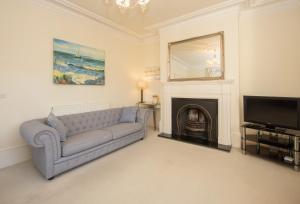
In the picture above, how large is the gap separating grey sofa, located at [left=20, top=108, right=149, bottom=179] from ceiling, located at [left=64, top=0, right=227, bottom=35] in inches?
90.6

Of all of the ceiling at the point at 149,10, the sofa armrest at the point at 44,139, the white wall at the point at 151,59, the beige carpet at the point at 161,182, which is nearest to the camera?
the beige carpet at the point at 161,182

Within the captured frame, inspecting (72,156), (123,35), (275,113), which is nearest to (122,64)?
(123,35)

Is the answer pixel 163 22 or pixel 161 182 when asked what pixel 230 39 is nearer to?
pixel 163 22

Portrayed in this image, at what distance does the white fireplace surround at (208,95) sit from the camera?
3.56 metres

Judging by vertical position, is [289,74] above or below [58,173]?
above

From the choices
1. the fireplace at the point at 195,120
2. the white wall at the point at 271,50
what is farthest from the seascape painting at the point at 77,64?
the white wall at the point at 271,50

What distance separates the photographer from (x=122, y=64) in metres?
4.84

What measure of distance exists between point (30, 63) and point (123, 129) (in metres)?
2.11

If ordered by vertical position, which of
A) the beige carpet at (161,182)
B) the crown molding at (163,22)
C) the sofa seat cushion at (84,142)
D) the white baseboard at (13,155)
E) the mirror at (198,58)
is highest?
the crown molding at (163,22)

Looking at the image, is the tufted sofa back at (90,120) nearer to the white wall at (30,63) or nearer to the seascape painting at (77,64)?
the white wall at (30,63)

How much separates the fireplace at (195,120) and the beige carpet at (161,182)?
2.61 ft

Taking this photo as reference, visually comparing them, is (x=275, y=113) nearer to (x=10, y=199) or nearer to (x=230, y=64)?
(x=230, y=64)

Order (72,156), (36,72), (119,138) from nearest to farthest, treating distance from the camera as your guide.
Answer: (72,156) < (36,72) < (119,138)

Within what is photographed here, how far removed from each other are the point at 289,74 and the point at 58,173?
4.41m
